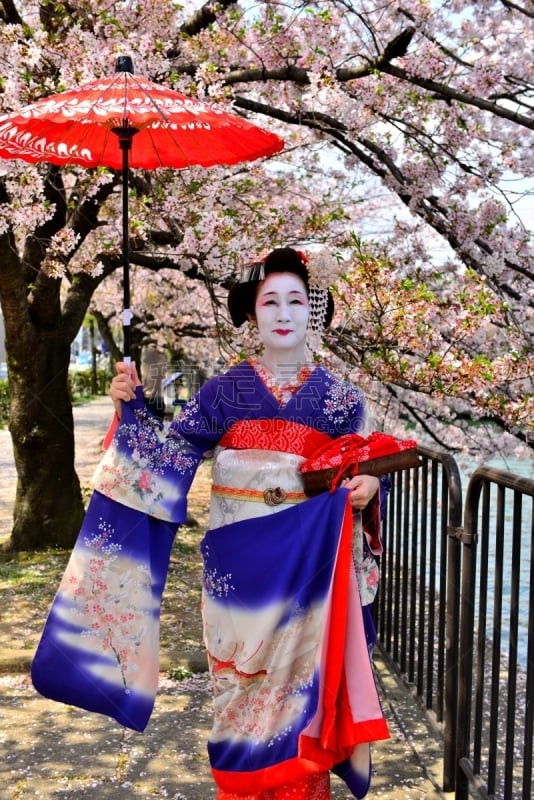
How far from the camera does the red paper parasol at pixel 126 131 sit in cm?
289

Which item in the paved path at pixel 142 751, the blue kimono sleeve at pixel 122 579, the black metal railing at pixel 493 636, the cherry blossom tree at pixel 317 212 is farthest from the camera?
the cherry blossom tree at pixel 317 212

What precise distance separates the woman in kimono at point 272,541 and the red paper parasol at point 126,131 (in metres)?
0.45

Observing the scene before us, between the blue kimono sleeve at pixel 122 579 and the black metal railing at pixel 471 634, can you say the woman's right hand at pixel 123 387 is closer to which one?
the blue kimono sleeve at pixel 122 579

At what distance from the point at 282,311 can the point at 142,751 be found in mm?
1942

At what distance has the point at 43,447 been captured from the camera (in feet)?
21.7

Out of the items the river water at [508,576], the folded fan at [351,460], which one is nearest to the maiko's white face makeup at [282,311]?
the folded fan at [351,460]

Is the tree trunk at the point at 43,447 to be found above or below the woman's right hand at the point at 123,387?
below

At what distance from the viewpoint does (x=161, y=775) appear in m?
3.12

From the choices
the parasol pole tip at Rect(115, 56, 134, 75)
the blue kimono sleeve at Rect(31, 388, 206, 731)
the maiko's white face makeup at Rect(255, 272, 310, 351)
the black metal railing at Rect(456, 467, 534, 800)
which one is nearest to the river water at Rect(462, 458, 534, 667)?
the black metal railing at Rect(456, 467, 534, 800)

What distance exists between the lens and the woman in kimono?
2.49m

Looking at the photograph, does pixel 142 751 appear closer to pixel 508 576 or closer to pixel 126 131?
pixel 126 131

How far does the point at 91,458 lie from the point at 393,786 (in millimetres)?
11637

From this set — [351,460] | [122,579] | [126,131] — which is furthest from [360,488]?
[126,131]

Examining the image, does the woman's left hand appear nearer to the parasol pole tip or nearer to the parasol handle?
Result: the parasol handle
